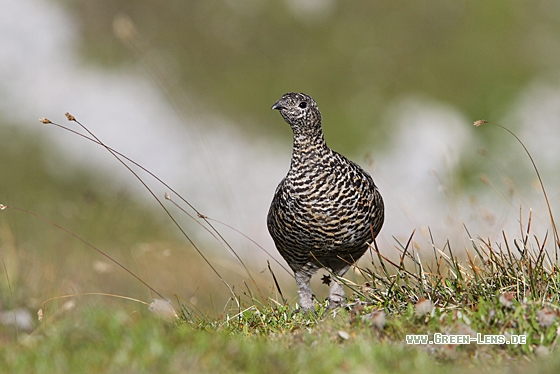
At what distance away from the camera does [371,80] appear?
2256 centimetres

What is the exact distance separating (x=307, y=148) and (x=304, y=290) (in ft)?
4.02

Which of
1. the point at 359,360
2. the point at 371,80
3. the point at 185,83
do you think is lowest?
the point at 359,360

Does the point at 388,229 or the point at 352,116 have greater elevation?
the point at 352,116

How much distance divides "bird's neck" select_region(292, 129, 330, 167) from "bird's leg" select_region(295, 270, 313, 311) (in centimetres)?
100

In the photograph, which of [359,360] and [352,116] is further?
[352,116]

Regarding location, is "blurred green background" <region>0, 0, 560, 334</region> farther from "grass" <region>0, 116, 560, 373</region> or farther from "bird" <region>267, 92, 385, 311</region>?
"grass" <region>0, 116, 560, 373</region>

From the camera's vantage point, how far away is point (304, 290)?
5570mm

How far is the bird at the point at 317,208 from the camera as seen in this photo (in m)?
5.16

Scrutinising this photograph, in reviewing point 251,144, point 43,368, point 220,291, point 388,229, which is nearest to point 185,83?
point 251,144

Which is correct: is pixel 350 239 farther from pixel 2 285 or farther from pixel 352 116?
pixel 352 116

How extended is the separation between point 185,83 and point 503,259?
750 inches

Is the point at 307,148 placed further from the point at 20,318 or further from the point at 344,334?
the point at 20,318

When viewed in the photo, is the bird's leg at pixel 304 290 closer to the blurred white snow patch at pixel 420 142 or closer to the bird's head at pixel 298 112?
the bird's head at pixel 298 112

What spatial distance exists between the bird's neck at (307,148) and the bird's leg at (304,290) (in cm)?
100
